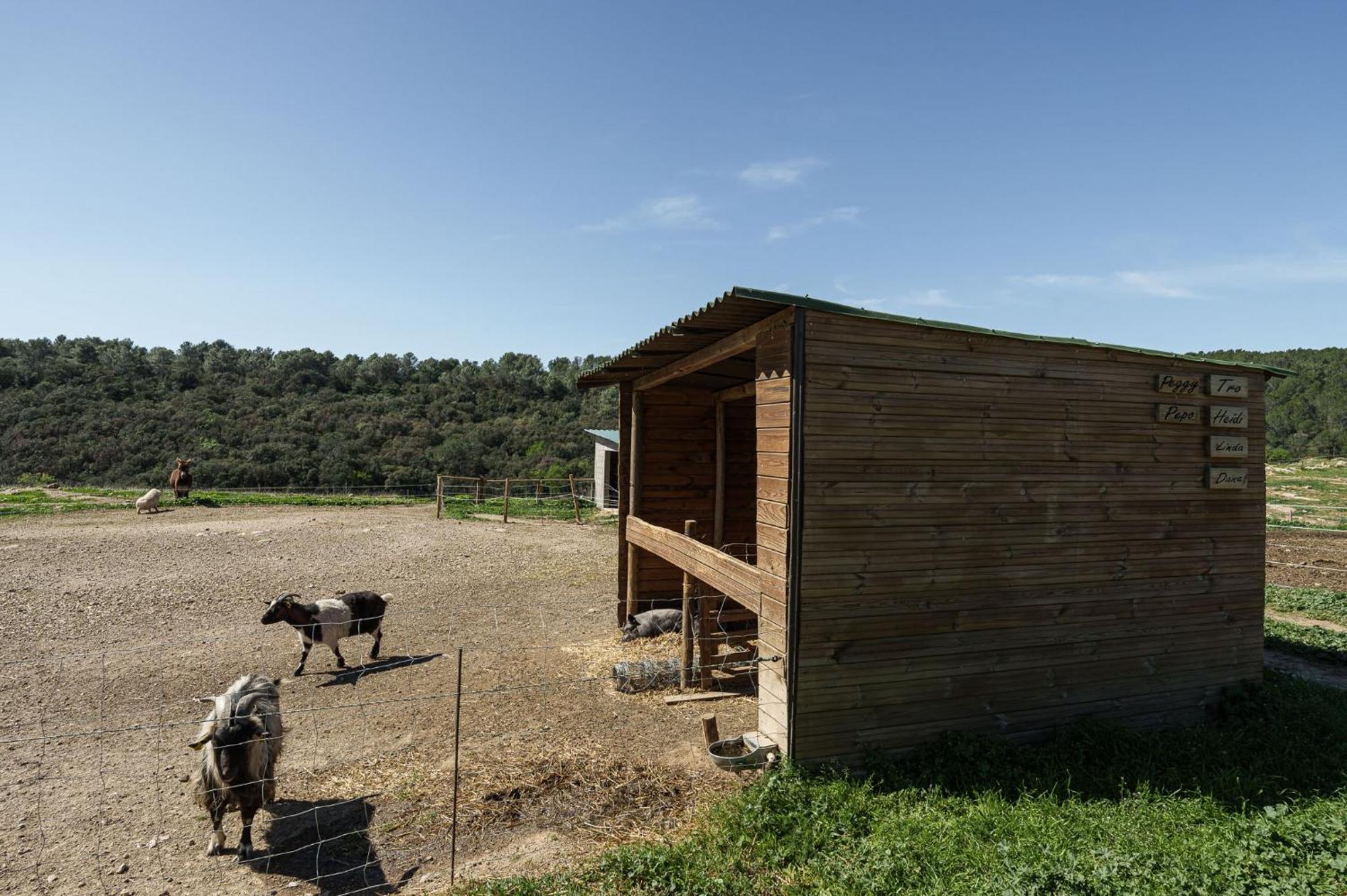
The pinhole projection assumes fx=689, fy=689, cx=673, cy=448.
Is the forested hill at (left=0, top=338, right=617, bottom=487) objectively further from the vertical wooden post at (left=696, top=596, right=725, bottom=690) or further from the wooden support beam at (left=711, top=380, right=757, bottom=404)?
the vertical wooden post at (left=696, top=596, right=725, bottom=690)

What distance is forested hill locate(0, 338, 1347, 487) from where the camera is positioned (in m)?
38.6

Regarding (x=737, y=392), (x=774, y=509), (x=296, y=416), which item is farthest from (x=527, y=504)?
(x=296, y=416)

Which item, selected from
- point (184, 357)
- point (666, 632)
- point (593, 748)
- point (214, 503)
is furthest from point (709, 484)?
point (184, 357)

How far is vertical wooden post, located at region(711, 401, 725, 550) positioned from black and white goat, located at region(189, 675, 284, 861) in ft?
21.5

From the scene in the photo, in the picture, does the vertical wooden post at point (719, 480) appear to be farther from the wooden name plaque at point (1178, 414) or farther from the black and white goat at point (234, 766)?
the black and white goat at point (234, 766)

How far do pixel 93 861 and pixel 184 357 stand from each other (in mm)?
66297

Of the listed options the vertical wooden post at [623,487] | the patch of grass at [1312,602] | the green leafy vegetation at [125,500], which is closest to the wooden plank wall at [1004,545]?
the vertical wooden post at [623,487]

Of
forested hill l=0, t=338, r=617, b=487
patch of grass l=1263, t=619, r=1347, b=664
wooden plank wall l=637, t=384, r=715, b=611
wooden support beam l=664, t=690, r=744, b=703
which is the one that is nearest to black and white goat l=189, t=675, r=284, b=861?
wooden support beam l=664, t=690, r=744, b=703

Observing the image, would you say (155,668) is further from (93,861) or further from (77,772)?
(93,861)

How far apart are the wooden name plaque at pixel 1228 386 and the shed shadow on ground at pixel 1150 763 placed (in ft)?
10.6

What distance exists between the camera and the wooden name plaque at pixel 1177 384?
701 centimetres

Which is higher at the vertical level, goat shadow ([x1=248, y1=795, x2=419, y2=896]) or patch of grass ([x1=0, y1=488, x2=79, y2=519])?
patch of grass ([x1=0, y1=488, x2=79, y2=519])

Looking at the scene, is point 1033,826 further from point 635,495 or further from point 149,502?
point 149,502

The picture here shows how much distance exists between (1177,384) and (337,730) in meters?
9.27
